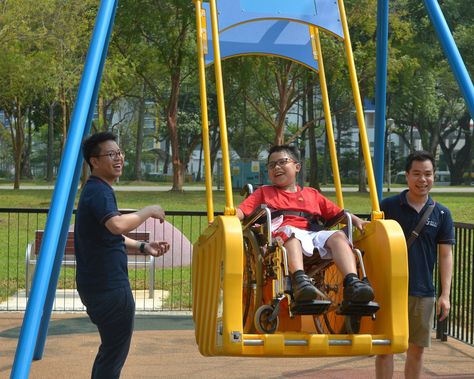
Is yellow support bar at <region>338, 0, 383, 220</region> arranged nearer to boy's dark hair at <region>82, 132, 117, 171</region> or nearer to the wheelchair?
the wheelchair

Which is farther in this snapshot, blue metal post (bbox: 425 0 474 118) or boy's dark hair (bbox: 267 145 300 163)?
blue metal post (bbox: 425 0 474 118)

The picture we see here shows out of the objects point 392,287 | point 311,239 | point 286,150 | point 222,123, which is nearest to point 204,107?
point 222,123

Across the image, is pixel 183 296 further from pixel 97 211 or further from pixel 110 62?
pixel 110 62

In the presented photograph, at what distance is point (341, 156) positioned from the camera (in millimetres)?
79188

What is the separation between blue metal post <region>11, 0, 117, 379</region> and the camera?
4559 mm

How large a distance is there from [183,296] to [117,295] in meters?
6.75

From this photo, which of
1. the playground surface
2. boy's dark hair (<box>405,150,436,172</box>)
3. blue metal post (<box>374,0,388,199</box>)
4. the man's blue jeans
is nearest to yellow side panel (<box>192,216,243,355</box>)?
the man's blue jeans

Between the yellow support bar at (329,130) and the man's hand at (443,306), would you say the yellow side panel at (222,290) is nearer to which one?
the yellow support bar at (329,130)

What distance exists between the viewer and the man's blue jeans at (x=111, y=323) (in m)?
5.41

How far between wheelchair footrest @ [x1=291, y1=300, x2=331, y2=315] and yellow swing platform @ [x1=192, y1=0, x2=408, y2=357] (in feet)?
0.17

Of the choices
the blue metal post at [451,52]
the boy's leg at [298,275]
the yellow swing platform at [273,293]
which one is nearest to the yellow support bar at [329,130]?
the yellow swing platform at [273,293]

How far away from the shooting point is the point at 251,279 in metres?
5.84

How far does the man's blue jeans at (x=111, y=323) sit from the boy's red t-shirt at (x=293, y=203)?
103cm

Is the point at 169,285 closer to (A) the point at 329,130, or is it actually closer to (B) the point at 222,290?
(A) the point at 329,130
